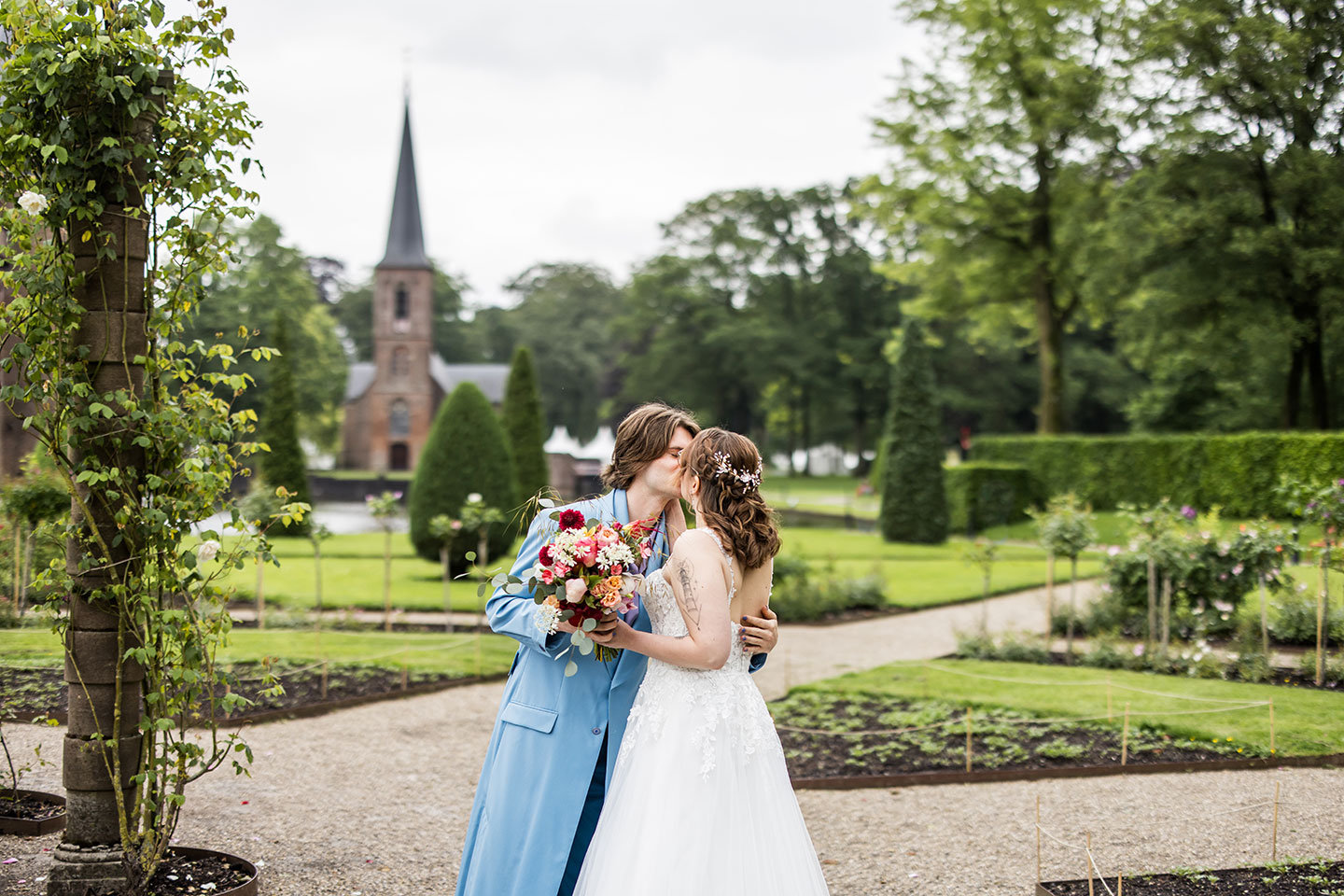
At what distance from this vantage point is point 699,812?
9.52 ft

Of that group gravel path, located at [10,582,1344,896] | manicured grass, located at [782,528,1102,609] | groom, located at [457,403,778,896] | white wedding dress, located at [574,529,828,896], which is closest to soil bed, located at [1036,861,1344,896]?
gravel path, located at [10,582,1344,896]

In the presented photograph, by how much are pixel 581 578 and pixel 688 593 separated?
0.36 m

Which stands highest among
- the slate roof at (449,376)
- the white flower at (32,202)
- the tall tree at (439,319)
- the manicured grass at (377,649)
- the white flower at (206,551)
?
the tall tree at (439,319)

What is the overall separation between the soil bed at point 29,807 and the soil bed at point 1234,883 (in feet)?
13.9

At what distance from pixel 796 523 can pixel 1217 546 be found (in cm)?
1834

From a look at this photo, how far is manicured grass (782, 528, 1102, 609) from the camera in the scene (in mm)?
14320

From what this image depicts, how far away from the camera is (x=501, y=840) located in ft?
9.68

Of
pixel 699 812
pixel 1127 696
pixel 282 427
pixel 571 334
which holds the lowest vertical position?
pixel 1127 696

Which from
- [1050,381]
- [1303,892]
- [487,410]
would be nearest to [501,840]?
[1303,892]

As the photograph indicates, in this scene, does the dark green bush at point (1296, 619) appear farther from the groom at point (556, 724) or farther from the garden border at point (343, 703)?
the groom at point (556, 724)

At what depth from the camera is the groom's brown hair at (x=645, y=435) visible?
10.2ft

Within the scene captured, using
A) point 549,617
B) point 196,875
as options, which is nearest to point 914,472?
point 196,875

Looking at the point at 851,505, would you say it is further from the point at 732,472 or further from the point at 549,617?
the point at 549,617

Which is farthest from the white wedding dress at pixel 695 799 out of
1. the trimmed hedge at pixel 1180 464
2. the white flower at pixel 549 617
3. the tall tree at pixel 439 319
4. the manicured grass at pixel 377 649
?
the tall tree at pixel 439 319
